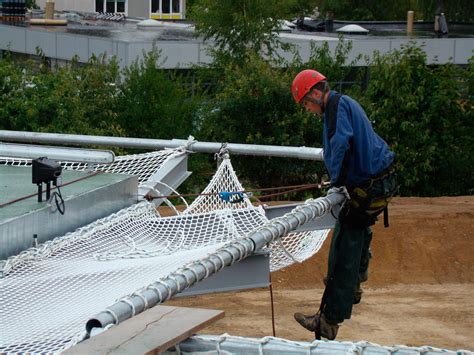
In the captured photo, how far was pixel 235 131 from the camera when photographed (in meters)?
21.6

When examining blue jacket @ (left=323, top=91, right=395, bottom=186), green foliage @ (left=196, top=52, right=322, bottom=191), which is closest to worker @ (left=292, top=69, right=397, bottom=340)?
blue jacket @ (left=323, top=91, right=395, bottom=186)

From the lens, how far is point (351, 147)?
24.3 ft

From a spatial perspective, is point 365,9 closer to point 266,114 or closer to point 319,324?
point 266,114

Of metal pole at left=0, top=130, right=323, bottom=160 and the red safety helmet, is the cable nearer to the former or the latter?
the red safety helmet

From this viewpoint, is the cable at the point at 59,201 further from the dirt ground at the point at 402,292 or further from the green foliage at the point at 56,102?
the green foliage at the point at 56,102

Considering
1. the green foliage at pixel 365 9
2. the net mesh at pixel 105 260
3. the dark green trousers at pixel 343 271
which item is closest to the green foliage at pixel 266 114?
the net mesh at pixel 105 260

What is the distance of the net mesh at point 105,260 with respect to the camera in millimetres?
5754

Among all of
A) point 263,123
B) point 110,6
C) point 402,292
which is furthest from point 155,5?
point 402,292

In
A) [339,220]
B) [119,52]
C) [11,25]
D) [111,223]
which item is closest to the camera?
[339,220]

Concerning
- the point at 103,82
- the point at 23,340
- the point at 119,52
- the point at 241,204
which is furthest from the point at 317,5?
the point at 23,340

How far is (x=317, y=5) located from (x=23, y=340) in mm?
60890

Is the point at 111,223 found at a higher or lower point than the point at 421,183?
higher

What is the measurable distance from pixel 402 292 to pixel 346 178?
7.92m

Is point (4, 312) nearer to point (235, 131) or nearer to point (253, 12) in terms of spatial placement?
point (235, 131)
